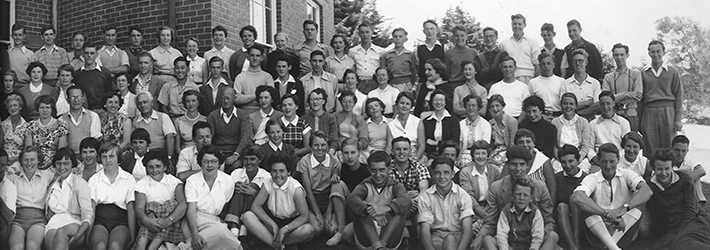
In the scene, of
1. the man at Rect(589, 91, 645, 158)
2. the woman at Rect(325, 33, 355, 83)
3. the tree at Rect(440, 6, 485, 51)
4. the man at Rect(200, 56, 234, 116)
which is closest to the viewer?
the man at Rect(589, 91, 645, 158)

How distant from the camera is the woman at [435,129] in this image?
6.02 meters

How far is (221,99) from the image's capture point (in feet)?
20.7

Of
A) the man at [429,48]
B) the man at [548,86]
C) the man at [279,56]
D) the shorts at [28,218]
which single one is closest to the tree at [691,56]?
the man at [548,86]

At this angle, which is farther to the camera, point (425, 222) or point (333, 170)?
point (333, 170)

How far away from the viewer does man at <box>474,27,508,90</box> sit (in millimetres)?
7082

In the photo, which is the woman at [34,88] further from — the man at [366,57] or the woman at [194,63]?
the man at [366,57]

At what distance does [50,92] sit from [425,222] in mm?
4404

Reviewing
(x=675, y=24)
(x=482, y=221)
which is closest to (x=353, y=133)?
(x=482, y=221)

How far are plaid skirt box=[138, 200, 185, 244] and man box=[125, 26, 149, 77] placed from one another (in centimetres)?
288

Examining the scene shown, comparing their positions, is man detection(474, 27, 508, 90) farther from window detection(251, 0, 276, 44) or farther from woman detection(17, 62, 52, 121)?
woman detection(17, 62, 52, 121)

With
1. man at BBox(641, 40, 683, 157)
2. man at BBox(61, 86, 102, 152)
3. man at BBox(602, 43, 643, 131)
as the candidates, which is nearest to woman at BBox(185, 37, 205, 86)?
man at BBox(61, 86, 102, 152)

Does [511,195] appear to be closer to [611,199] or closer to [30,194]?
[611,199]

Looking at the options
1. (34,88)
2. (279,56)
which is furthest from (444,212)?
(34,88)

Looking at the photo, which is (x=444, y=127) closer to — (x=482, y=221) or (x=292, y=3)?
(x=482, y=221)
